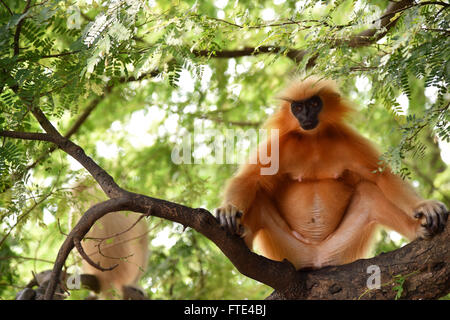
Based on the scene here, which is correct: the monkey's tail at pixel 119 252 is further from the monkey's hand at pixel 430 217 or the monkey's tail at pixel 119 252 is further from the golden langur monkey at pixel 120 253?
the monkey's hand at pixel 430 217

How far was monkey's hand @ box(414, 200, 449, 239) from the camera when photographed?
326 cm

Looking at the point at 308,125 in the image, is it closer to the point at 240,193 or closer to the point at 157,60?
the point at 240,193

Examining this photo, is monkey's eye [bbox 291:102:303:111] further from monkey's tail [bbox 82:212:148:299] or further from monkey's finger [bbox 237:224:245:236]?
monkey's tail [bbox 82:212:148:299]

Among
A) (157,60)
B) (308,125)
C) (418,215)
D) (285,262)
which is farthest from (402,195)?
(157,60)

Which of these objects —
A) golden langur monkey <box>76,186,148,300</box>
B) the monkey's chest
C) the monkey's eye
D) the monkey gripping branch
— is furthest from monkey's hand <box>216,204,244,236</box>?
golden langur monkey <box>76,186,148,300</box>

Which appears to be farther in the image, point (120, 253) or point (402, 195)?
point (120, 253)

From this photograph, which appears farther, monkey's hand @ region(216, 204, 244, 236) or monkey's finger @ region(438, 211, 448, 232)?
monkey's hand @ region(216, 204, 244, 236)

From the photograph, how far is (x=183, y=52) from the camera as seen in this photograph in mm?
2941

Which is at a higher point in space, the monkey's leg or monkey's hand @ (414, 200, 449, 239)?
the monkey's leg

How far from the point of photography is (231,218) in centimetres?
342

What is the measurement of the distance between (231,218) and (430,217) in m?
1.26

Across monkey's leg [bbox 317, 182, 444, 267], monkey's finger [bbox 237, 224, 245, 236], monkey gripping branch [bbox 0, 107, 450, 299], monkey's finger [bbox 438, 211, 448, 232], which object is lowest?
monkey gripping branch [bbox 0, 107, 450, 299]
